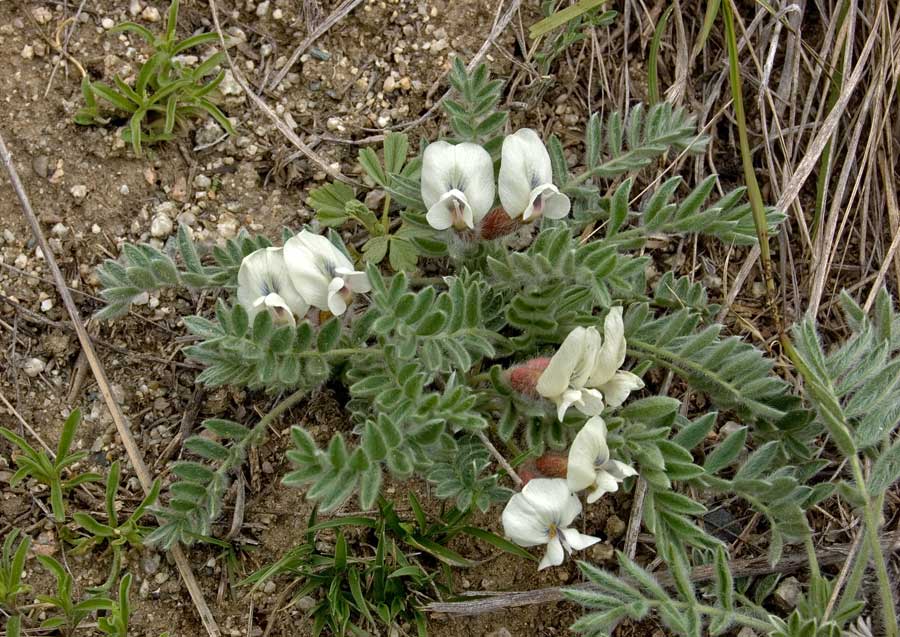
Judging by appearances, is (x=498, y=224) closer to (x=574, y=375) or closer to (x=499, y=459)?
(x=574, y=375)

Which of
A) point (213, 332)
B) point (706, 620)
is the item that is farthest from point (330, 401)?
point (706, 620)

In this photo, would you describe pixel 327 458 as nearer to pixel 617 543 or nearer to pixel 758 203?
pixel 617 543

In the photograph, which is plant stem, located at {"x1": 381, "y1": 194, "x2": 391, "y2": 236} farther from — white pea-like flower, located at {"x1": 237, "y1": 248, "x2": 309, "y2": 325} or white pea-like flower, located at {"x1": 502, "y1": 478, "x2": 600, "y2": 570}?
white pea-like flower, located at {"x1": 502, "y1": 478, "x2": 600, "y2": 570}

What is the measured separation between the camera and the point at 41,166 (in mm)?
3502

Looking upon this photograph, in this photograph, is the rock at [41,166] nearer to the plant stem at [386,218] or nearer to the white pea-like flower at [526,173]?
the plant stem at [386,218]

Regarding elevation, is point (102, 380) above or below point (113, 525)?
above

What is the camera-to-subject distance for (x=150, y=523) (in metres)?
3.15

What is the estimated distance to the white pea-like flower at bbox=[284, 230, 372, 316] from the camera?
8.98 feet

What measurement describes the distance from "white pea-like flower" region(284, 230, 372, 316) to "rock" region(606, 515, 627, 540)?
3.92ft

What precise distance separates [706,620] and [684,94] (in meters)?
2.07

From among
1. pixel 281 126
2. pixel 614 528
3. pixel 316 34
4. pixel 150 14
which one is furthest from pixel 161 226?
pixel 614 528

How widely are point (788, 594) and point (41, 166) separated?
2987 mm

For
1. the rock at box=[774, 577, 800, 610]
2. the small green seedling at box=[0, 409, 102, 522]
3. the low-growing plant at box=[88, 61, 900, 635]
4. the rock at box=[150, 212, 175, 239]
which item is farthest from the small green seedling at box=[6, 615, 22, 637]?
the rock at box=[774, 577, 800, 610]

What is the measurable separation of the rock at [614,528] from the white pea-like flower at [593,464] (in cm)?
65
